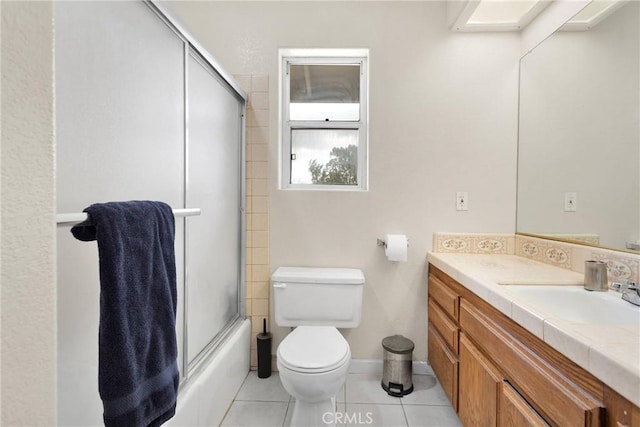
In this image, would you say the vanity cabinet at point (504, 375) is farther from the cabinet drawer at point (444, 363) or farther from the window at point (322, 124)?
the window at point (322, 124)

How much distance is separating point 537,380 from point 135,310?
3.75 ft

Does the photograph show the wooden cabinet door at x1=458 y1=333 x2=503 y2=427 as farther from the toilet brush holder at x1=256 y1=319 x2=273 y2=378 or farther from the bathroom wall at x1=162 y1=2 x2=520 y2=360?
the toilet brush holder at x1=256 y1=319 x2=273 y2=378

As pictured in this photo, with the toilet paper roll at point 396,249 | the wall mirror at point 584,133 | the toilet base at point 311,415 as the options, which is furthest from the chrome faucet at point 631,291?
the toilet base at point 311,415

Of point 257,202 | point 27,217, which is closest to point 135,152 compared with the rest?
point 27,217

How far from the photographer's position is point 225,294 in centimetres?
180

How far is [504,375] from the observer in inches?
42.8

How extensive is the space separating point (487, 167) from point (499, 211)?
0.98 feet

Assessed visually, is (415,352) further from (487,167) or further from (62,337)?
(62,337)

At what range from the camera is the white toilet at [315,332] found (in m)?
1.36

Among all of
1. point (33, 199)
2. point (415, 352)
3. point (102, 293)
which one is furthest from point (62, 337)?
point (415, 352)

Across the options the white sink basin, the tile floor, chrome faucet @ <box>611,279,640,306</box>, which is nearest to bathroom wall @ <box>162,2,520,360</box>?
the tile floor

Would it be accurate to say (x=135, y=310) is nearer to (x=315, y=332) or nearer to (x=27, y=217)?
(x=27, y=217)

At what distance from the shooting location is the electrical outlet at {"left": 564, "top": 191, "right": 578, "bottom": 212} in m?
1.53

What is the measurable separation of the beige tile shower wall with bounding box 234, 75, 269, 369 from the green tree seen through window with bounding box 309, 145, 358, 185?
37 cm
